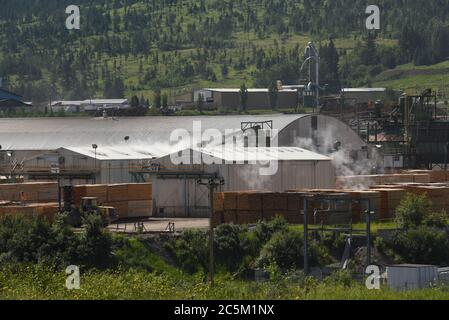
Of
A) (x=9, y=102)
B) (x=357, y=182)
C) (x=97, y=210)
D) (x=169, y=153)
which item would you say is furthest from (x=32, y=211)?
(x=9, y=102)

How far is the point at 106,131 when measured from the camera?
280 feet

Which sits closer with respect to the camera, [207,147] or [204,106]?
[207,147]

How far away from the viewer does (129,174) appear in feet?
237

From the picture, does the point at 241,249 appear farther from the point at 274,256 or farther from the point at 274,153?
the point at 274,153

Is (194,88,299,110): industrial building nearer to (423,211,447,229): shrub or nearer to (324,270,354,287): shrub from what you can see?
(423,211,447,229): shrub

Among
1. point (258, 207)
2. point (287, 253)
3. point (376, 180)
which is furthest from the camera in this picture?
point (376, 180)

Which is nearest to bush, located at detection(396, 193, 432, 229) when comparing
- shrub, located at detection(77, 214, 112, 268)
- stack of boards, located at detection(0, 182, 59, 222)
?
shrub, located at detection(77, 214, 112, 268)

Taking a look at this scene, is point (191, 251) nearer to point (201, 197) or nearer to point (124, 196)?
point (124, 196)

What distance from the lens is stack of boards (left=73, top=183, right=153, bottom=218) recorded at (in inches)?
2477

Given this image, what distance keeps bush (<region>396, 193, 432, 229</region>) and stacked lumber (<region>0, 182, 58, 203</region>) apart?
16.9 metres

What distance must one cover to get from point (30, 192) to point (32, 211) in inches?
248

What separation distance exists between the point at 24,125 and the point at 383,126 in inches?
946

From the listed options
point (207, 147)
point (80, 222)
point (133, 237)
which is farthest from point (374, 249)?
point (207, 147)
